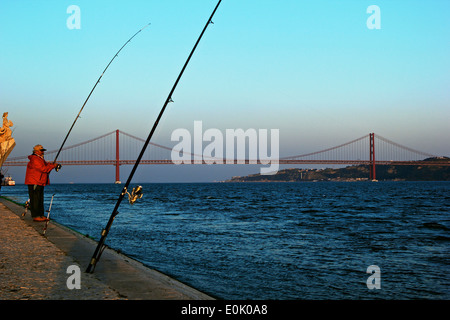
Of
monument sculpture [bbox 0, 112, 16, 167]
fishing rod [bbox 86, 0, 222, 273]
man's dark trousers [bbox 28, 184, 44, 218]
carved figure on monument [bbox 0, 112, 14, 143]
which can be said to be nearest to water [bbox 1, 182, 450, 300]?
fishing rod [bbox 86, 0, 222, 273]

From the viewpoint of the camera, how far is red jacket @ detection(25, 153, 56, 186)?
30.0 ft

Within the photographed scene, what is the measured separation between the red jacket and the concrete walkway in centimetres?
226

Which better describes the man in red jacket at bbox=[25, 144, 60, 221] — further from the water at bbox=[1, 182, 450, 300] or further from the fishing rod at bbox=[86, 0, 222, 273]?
the fishing rod at bbox=[86, 0, 222, 273]

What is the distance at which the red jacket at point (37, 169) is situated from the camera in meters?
9.14

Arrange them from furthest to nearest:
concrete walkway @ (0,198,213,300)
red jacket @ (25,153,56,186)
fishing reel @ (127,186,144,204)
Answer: red jacket @ (25,153,56,186)
fishing reel @ (127,186,144,204)
concrete walkway @ (0,198,213,300)

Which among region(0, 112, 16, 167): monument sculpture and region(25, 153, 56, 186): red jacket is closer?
region(25, 153, 56, 186): red jacket

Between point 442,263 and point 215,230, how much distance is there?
6323mm

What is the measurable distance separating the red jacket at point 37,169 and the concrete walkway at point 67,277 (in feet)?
7.43

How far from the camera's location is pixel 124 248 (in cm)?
863

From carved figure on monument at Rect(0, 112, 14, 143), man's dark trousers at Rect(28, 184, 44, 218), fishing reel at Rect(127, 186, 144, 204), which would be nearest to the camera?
fishing reel at Rect(127, 186, 144, 204)

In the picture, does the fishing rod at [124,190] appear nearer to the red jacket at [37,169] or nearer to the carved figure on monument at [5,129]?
the red jacket at [37,169]

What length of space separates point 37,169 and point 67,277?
5.27 metres
